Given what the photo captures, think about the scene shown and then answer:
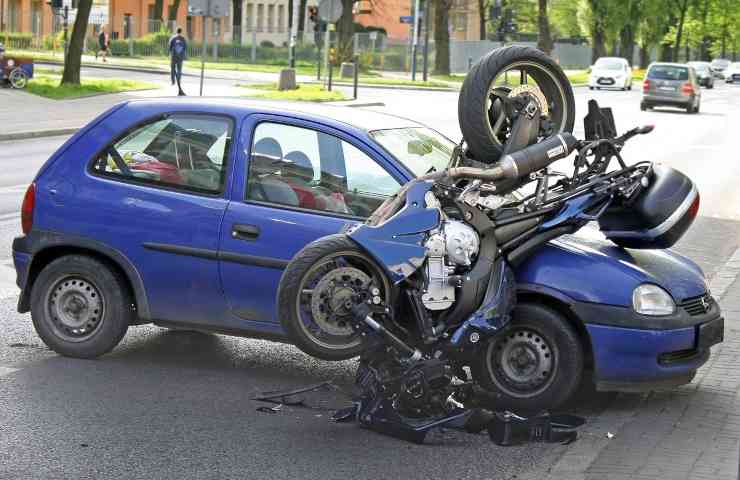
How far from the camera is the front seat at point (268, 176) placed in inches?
285

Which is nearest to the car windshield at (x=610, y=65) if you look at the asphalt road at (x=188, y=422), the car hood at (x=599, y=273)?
the asphalt road at (x=188, y=422)

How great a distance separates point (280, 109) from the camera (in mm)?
7461

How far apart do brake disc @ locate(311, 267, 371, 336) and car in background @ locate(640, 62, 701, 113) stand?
132 feet

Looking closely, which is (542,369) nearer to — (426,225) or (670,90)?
(426,225)

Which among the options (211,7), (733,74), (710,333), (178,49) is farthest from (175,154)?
(733,74)

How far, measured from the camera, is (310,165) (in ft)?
23.9

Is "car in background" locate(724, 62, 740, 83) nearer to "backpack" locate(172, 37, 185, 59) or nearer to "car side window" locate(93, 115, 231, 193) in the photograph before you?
"backpack" locate(172, 37, 185, 59)

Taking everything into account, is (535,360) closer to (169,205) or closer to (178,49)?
(169,205)

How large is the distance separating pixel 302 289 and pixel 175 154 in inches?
60.4

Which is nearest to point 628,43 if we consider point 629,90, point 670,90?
point 629,90

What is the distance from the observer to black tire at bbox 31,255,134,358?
7445 mm

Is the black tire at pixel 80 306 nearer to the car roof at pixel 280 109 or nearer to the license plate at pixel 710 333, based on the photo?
the car roof at pixel 280 109

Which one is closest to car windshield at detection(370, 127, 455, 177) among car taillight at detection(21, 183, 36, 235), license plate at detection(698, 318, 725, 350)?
license plate at detection(698, 318, 725, 350)

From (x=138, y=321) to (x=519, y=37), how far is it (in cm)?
11345
